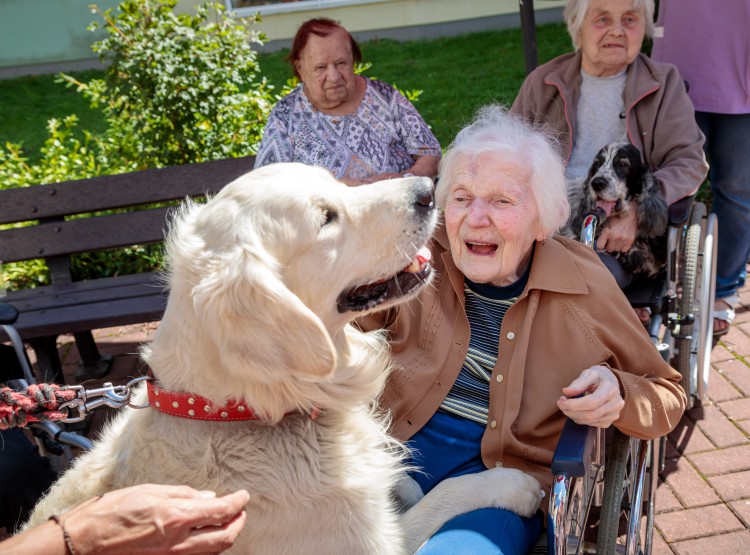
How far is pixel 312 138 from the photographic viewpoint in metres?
3.89

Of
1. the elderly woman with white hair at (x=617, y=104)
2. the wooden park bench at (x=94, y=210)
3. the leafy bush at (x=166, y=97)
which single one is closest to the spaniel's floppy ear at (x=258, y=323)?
the elderly woman with white hair at (x=617, y=104)

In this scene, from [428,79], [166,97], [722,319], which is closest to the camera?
[722,319]

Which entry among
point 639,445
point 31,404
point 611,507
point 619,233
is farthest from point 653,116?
point 31,404

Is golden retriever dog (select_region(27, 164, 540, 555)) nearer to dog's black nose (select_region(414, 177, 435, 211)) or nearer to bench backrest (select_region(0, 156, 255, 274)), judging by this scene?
dog's black nose (select_region(414, 177, 435, 211))

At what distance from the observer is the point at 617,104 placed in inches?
137

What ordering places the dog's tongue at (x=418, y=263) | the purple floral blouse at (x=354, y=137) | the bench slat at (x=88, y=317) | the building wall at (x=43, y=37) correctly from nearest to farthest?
the dog's tongue at (x=418, y=263)
the bench slat at (x=88, y=317)
the purple floral blouse at (x=354, y=137)
the building wall at (x=43, y=37)

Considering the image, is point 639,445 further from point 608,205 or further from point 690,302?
point 608,205

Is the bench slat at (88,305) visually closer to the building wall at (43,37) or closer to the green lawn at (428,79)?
the green lawn at (428,79)

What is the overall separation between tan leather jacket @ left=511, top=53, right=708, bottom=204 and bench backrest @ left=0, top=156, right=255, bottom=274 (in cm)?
195

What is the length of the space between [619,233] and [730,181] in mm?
1131

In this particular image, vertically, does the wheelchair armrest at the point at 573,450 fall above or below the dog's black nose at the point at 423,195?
below

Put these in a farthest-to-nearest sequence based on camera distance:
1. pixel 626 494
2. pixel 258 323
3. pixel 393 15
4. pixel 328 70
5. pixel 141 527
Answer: pixel 393 15
pixel 328 70
pixel 626 494
pixel 258 323
pixel 141 527

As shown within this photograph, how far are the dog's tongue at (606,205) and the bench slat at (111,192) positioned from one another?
2201 millimetres

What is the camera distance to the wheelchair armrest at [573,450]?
1.80 m
